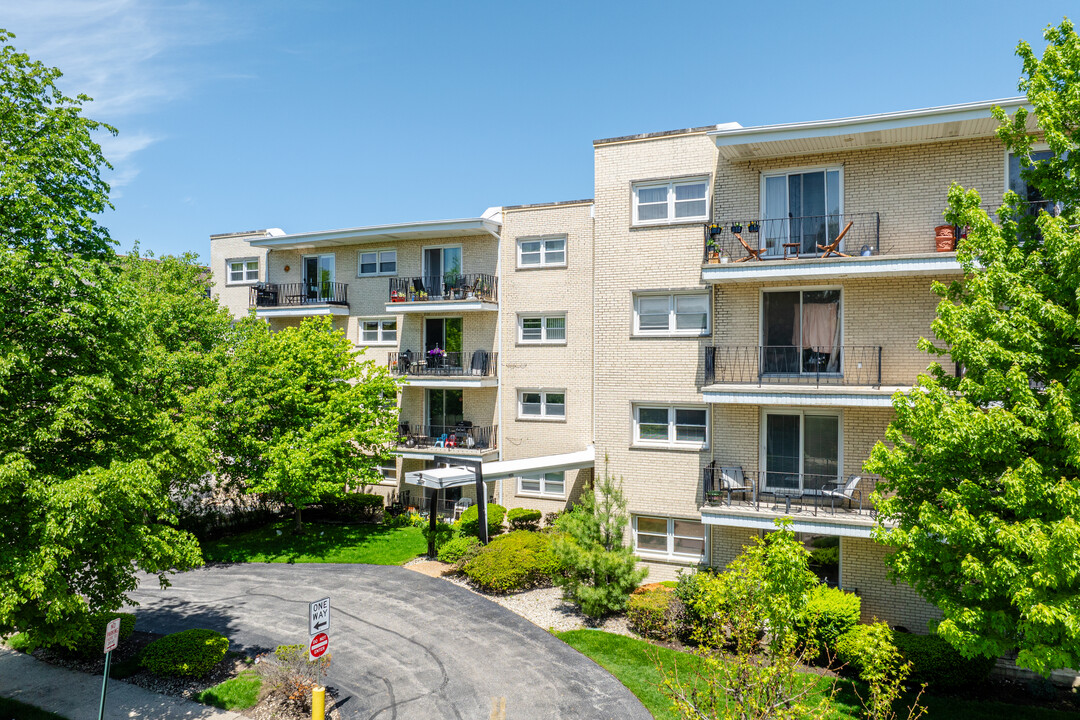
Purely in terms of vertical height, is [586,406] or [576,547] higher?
[586,406]

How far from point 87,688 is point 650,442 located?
14457mm

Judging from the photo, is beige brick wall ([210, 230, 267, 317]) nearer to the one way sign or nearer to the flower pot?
the one way sign

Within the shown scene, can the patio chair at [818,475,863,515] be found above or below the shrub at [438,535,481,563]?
above

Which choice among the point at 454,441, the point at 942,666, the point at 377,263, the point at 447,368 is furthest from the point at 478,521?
the point at 942,666

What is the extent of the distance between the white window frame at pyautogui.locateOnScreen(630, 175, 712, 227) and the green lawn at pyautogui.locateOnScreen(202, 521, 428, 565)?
1309 cm

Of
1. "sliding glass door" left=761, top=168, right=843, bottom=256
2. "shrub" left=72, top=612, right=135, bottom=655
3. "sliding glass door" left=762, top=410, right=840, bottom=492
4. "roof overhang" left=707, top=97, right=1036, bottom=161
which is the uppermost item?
"roof overhang" left=707, top=97, right=1036, bottom=161

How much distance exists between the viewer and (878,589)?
15.9 m

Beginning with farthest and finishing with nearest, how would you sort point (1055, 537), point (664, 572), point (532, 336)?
point (532, 336), point (664, 572), point (1055, 537)

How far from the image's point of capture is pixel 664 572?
734 inches

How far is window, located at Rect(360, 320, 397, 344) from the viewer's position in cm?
2820

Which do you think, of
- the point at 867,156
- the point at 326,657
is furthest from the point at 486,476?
the point at 867,156

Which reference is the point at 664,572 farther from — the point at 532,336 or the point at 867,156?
the point at 867,156

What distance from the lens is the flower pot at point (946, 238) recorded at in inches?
595

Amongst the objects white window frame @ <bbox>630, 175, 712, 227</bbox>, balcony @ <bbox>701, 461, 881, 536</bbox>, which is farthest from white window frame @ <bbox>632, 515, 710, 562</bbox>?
white window frame @ <bbox>630, 175, 712, 227</bbox>
